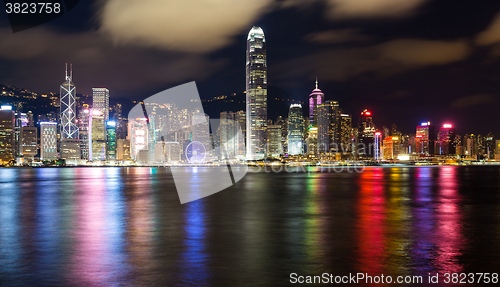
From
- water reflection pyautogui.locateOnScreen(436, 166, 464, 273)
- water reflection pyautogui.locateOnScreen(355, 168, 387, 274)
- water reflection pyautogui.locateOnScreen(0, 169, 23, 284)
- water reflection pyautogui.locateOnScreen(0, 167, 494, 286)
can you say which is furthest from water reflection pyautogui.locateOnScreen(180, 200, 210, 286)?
water reflection pyautogui.locateOnScreen(436, 166, 464, 273)

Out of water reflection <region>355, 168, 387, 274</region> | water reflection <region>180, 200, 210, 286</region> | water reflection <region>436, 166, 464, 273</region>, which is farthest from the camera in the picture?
water reflection <region>436, 166, 464, 273</region>

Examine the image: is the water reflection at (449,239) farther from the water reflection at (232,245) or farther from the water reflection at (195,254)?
the water reflection at (195,254)

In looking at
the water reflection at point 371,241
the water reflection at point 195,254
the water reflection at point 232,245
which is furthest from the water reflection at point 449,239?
the water reflection at point 195,254

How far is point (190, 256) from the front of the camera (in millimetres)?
15562

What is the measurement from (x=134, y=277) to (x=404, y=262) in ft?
30.2

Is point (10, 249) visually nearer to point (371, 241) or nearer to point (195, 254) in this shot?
point (195, 254)

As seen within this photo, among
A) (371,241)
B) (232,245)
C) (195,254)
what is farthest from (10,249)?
(371,241)

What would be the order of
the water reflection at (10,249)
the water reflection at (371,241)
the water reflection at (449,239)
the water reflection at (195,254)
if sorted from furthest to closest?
1. the water reflection at (449,239)
2. the water reflection at (371,241)
3. the water reflection at (10,249)
4. the water reflection at (195,254)

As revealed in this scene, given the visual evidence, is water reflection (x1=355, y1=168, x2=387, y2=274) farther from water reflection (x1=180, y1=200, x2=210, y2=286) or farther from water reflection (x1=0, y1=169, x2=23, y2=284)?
water reflection (x1=0, y1=169, x2=23, y2=284)

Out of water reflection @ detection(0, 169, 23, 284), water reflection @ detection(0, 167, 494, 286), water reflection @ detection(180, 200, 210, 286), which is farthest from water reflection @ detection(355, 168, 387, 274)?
water reflection @ detection(0, 169, 23, 284)

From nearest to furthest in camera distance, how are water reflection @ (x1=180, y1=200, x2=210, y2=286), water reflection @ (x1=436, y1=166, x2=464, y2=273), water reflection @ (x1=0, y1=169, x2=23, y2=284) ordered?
water reflection @ (x1=180, y1=200, x2=210, y2=286)
water reflection @ (x1=0, y1=169, x2=23, y2=284)
water reflection @ (x1=436, y1=166, x2=464, y2=273)

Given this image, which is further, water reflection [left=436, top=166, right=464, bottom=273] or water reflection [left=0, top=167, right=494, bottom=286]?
water reflection [left=436, top=166, right=464, bottom=273]

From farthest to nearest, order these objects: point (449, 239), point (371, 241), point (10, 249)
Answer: point (449, 239)
point (371, 241)
point (10, 249)

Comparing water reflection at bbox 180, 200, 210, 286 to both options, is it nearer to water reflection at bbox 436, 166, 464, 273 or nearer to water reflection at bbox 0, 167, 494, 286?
water reflection at bbox 0, 167, 494, 286
